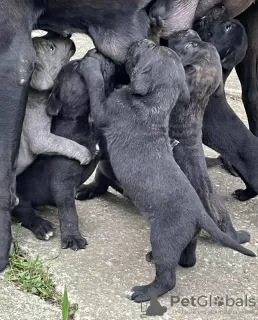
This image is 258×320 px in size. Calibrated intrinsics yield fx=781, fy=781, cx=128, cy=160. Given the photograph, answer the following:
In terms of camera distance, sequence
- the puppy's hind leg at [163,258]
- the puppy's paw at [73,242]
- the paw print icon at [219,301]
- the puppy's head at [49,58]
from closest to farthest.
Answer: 1. the puppy's hind leg at [163,258]
2. the paw print icon at [219,301]
3. the puppy's paw at [73,242]
4. the puppy's head at [49,58]

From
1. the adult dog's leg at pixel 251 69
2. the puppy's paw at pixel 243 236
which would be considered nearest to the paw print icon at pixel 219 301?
the puppy's paw at pixel 243 236

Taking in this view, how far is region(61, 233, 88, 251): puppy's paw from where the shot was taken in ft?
10.3

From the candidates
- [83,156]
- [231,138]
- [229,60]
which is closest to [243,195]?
[231,138]

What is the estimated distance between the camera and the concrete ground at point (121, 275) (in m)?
2.81

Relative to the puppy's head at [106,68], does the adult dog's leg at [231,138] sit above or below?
below

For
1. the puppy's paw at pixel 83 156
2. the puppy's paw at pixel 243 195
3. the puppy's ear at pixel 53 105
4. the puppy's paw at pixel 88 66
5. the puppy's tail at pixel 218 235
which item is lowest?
the puppy's paw at pixel 243 195

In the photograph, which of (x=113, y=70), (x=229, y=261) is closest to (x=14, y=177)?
(x=113, y=70)

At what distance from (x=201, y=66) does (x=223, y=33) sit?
39 centimetres

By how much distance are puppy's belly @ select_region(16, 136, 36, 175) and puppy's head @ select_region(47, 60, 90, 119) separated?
0.17 meters

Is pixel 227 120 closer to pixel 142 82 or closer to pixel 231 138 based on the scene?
pixel 231 138

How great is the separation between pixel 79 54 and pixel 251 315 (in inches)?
121

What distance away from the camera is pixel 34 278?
2.94 m

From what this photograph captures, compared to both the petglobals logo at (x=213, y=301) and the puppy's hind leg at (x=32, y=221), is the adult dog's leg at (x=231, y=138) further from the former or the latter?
the puppy's hind leg at (x=32, y=221)

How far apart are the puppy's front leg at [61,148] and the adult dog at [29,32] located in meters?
0.16
